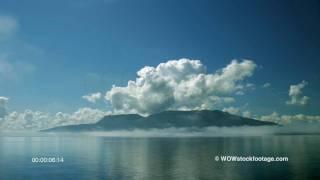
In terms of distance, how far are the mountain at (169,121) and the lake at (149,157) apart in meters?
0.34

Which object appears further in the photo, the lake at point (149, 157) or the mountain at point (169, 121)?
the mountain at point (169, 121)

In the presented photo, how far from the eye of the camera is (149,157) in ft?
42.7

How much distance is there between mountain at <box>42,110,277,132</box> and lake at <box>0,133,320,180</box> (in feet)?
1.11

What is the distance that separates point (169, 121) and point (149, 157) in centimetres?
147

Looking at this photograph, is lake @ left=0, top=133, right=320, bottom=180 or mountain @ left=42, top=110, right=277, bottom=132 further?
mountain @ left=42, top=110, right=277, bottom=132

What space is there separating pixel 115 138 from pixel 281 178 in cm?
448

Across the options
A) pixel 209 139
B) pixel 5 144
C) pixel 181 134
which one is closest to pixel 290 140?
pixel 209 139

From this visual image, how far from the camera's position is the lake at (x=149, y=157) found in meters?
11.2

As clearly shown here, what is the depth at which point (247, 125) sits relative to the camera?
12.5 meters

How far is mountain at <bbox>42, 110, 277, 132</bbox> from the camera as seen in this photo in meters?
12.1

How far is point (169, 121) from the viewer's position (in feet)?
39.7

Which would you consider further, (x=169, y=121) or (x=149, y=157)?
(x=149, y=157)

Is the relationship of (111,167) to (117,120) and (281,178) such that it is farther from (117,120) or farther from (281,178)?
(281,178)

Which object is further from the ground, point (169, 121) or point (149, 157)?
point (169, 121)
